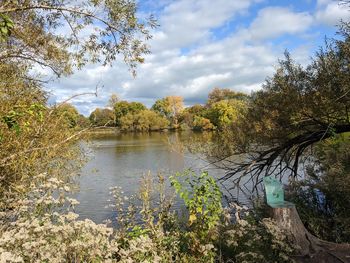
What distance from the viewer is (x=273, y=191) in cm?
616

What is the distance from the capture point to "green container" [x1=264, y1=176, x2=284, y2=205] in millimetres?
6117

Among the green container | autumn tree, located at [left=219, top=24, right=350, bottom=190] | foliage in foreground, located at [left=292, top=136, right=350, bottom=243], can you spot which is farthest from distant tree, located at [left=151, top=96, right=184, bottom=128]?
the green container

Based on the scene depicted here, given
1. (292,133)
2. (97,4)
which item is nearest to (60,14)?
(97,4)

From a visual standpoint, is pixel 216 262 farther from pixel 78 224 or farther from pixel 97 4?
pixel 97 4

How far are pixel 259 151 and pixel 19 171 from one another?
6363 mm

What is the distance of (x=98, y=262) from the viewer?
4.02 meters

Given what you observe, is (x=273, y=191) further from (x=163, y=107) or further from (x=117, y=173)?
(x=163, y=107)

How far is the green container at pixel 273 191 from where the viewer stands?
6.12m

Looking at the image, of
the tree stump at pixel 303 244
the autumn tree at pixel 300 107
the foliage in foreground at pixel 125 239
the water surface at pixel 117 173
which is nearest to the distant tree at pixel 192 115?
the water surface at pixel 117 173

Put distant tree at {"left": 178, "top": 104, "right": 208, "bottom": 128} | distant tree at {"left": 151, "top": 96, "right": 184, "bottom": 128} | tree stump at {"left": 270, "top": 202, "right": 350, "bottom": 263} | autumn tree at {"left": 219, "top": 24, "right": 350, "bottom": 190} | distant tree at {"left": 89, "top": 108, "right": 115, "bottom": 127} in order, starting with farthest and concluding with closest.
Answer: distant tree at {"left": 151, "top": 96, "right": 184, "bottom": 128} < distant tree at {"left": 178, "top": 104, "right": 208, "bottom": 128} < autumn tree at {"left": 219, "top": 24, "right": 350, "bottom": 190} < tree stump at {"left": 270, "top": 202, "right": 350, "bottom": 263} < distant tree at {"left": 89, "top": 108, "right": 115, "bottom": 127}

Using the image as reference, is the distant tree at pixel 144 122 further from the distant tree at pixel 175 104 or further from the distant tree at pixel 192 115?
the distant tree at pixel 175 104

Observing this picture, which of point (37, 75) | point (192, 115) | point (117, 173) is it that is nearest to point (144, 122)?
point (192, 115)

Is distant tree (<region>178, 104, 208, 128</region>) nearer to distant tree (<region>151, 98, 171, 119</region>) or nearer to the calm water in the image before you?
distant tree (<region>151, 98, 171, 119</region>)

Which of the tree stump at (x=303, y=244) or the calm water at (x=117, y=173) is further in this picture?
the calm water at (x=117, y=173)
